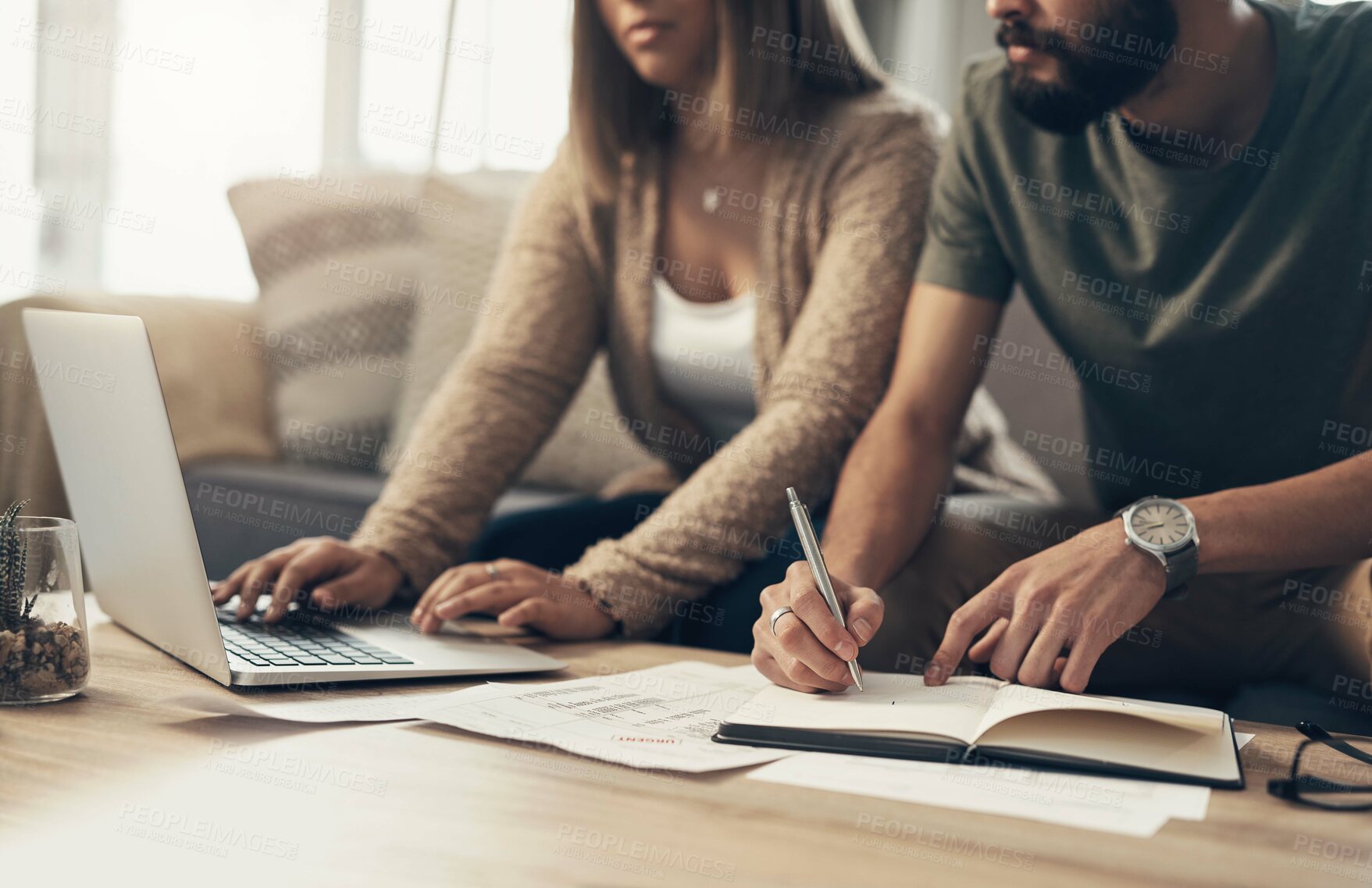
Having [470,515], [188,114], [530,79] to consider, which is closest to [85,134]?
[188,114]

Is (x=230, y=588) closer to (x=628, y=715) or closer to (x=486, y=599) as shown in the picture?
(x=486, y=599)

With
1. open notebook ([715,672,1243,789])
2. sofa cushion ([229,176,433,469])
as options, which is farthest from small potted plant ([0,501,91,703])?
sofa cushion ([229,176,433,469])

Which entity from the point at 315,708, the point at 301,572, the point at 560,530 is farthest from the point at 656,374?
the point at 315,708

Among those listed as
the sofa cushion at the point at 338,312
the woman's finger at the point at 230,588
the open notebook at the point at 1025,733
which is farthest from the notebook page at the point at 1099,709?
the sofa cushion at the point at 338,312

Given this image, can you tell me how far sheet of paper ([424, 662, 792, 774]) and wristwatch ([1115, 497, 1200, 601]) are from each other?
29cm

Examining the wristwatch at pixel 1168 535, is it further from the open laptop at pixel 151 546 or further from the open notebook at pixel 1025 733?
the open laptop at pixel 151 546

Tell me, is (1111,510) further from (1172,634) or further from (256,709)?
(256,709)

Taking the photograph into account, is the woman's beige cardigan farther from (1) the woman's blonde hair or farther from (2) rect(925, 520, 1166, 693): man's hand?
(2) rect(925, 520, 1166, 693): man's hand

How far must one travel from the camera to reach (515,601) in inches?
38.8

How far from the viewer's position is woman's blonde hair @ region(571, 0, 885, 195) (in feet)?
4.44

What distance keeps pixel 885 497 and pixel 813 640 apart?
36 centimetres

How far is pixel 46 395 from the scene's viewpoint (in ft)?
2.85

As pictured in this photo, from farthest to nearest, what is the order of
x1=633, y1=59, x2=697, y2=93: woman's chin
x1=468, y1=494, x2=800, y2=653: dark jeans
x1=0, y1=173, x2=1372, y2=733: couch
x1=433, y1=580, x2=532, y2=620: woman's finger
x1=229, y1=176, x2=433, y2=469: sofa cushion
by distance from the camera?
x1=229, y1=176, x2=433, y2=469: sofa cushion → x1=0, y1=173, x2=1372, y2=733: couch → x1=468, y1=494, x2=800, y2=653: dark jeans → x1=633, y1=59, x2=697, y2=93: woman's chin → x1=433, y1=580, x2=532, y2=620: woman's finger

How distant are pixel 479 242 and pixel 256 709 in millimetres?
1453
